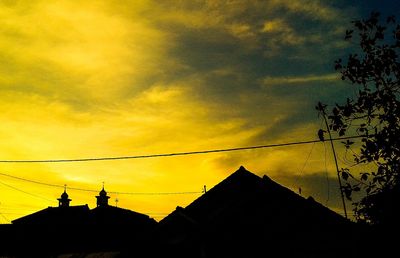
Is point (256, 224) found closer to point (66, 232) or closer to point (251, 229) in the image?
point (251, 229)

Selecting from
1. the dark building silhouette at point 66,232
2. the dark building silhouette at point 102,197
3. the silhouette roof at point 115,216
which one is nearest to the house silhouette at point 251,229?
the dark building silhouette at point 66,232

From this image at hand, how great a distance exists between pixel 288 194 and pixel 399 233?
11.1ft

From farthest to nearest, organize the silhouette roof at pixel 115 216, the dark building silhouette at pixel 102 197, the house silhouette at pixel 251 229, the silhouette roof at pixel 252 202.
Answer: the dark building silhouette at pixel 102 197
the silhouette roof at pixel 115 216
the silhouette roof at pixel 252 202
the house silhouette at pixel 251 229

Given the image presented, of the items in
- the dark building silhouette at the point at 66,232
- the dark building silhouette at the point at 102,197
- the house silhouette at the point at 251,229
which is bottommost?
the house silhouette at the point at 251,229

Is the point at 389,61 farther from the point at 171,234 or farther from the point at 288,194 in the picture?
the point at 171,234

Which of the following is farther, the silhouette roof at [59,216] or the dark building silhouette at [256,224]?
the silhouette roof at [59,216]

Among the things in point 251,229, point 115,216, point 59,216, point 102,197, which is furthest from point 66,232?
point 251,229

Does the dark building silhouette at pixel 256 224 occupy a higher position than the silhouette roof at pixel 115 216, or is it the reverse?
the silhouette roof at pixel 115 216

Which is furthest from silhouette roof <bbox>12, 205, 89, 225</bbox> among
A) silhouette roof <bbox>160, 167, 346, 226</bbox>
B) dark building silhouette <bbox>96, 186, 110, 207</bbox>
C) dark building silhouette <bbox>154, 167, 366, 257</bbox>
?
silhouette roof <bbox>160, 167, 346, 226</bbox>

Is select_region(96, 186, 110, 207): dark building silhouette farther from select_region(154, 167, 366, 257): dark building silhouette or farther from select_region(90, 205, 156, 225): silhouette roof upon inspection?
select_region(154, 167, 366, 257): dark building silhouette

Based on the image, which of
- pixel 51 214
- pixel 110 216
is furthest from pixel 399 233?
pixel 51 214

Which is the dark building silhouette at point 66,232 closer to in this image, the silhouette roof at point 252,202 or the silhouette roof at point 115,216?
the silhouette roof at point 115,216

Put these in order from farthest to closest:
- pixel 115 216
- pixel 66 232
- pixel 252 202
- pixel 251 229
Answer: pixel 115 216
pixel 66 232
pixel 252 202
pixel 251 229

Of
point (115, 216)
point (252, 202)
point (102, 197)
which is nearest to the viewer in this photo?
point (252, 202)
